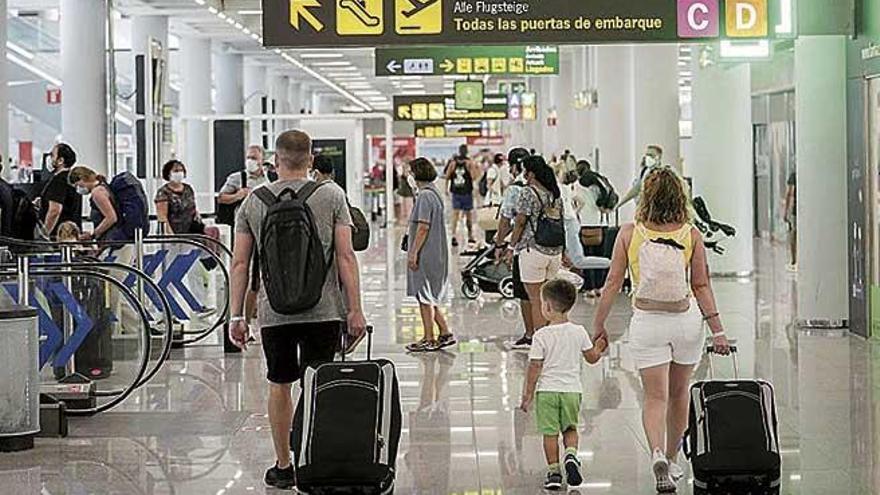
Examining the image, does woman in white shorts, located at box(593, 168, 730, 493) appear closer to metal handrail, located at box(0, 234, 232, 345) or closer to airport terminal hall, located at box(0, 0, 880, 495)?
airport terminal hall, located at box(0, 0, 880, 495)

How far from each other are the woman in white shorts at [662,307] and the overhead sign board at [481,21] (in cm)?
437

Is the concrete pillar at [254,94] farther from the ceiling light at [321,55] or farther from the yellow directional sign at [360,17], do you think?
the yellow directional sign at [360,17]

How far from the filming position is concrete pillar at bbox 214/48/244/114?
39719 mm

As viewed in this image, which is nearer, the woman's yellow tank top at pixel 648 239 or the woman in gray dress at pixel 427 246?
the woman's yellow tank top at pixel 648 239

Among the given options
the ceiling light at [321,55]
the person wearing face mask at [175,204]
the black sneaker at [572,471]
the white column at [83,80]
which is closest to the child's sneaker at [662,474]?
the black sneaker at [572,471]

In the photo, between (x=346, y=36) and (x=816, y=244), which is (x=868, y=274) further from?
(x=346, y=36)

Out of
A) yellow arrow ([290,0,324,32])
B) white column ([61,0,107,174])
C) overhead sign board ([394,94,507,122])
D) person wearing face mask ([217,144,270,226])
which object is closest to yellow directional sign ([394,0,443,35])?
yellow arrow ([290,0,324,32])

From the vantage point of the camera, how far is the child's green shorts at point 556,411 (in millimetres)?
7477

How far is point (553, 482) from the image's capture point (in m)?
7.36

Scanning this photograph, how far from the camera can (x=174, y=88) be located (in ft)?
147

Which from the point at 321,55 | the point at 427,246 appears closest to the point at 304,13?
the point at 427,246

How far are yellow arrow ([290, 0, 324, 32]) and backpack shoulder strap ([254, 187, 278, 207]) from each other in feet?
15.0

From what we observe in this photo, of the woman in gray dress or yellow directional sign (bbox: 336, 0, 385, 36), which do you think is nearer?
yellow directional sign (bbox: 336, 0, 385, 36)

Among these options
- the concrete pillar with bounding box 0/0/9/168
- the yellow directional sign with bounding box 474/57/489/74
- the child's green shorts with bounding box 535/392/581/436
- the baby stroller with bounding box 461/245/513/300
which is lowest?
the child's green shorts with bounding box 535/392/581/436
